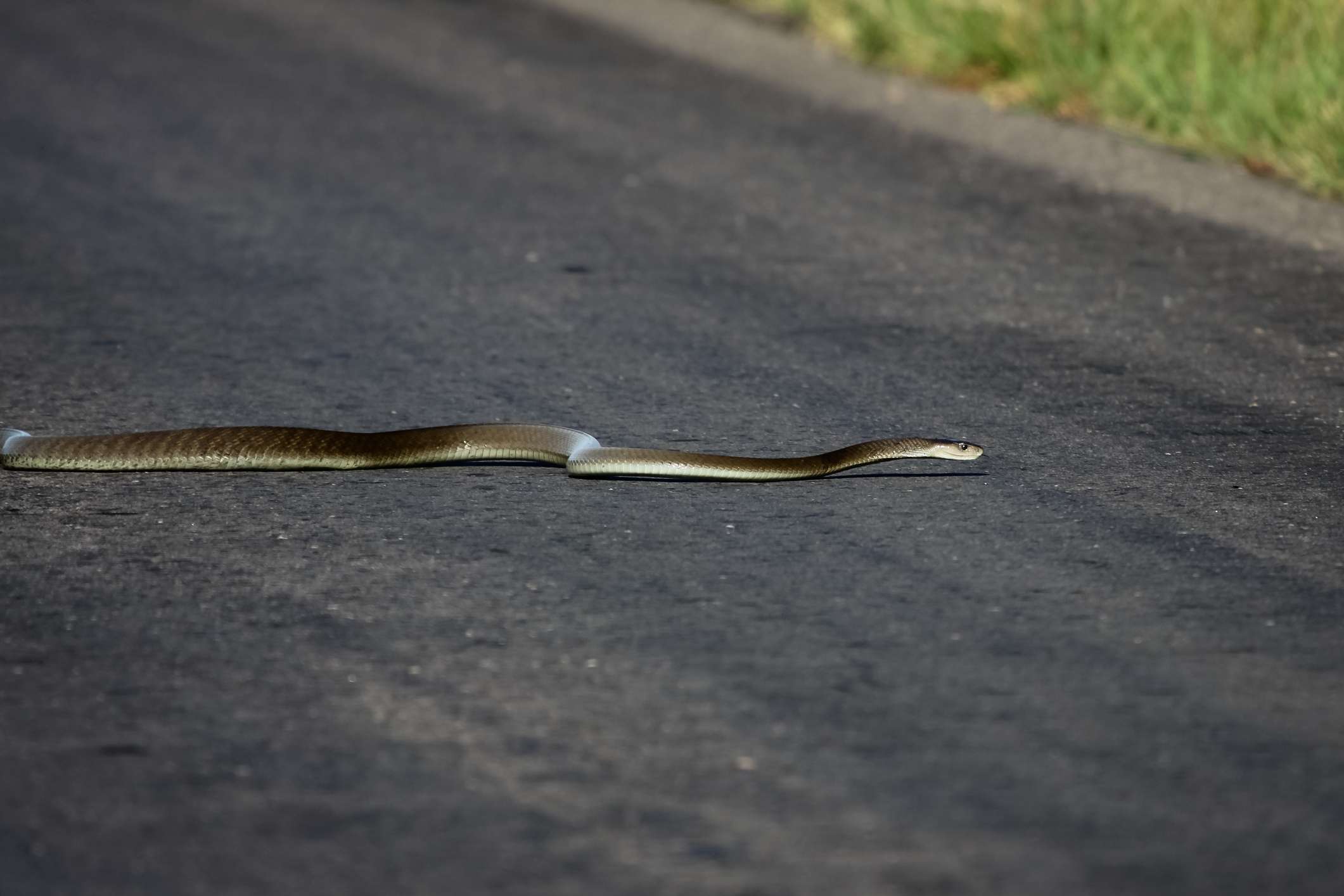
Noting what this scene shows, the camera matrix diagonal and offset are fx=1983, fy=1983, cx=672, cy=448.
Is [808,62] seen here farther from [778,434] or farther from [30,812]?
[30,812]

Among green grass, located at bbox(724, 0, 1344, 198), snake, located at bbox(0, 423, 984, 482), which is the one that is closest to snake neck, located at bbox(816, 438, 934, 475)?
snake, located at bbox(0, 423, 984, 482)

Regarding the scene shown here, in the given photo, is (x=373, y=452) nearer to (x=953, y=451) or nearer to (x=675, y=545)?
(x=675, y=545)

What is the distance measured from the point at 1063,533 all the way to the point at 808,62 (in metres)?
8.07

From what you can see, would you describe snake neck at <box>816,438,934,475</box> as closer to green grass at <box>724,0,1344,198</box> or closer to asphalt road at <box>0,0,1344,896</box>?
asphalt road at <box>0,0,1344,896</box>

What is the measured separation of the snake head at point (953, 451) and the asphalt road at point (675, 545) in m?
0.07

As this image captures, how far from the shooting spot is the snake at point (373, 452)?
5.79 m

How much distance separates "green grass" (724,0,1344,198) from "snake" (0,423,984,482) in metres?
4.29

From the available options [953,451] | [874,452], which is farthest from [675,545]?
[953,451]

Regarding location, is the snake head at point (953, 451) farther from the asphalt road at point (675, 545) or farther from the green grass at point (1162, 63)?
the green grass at point (1162, 63)

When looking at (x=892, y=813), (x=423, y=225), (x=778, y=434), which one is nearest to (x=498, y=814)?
(x=892, y=813)

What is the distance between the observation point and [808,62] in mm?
12836

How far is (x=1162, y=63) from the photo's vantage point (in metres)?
10.4

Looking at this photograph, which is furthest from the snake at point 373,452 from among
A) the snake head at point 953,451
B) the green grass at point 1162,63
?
the green grass at point 1162,63

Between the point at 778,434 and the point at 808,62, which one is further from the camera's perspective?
the point at 808,62
